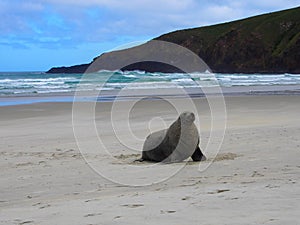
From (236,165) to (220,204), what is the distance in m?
3.13

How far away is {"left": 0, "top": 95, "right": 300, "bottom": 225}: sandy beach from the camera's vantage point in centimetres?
394

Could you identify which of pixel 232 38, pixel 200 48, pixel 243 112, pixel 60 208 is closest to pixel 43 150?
pixel 60 208

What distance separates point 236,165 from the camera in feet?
23.6

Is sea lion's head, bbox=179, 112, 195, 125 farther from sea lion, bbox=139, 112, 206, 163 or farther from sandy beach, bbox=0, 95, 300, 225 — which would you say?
sandy beach, bbox=0, 95, 300, 225

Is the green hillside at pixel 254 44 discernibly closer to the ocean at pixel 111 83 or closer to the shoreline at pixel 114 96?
the ocean at pixel 111 83

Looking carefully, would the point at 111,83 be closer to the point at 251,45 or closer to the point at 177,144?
the point at 177,144

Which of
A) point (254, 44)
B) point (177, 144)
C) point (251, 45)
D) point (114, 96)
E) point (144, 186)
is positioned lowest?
point (144, 186)

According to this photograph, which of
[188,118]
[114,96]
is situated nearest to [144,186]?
[188,118]

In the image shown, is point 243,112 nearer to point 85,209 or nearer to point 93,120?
point 93,120

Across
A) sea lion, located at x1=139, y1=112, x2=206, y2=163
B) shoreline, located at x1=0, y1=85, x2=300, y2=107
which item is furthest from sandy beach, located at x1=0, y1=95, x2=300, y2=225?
shoreline, located at x1=0, y1=85, x2=300, y2=107

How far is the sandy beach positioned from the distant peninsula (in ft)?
235

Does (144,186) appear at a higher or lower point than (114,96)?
lower

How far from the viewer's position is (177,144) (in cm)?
848

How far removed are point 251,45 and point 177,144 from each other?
94.0m
